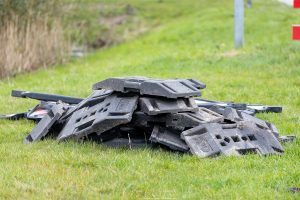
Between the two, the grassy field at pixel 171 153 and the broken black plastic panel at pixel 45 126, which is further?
the broken black plastic panel at pixel 45 126

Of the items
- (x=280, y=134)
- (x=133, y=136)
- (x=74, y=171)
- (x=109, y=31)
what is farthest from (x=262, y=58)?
(x=109, y=31)

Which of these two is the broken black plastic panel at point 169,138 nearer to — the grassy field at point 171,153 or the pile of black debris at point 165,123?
the pile of black debris at point 165,123

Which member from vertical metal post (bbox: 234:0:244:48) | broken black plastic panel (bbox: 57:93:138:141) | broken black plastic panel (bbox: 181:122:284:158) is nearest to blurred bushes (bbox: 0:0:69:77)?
vertical metal post (bbox: 234:0:244:48)

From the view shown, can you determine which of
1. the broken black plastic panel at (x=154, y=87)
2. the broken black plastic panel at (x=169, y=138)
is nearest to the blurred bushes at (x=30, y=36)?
the broken black plastic panel at (x=154, y=87)

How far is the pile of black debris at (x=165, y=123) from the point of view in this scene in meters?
7.43

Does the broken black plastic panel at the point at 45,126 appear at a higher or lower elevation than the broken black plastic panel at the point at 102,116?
lower

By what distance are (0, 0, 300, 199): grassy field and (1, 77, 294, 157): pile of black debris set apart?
7.3 inches

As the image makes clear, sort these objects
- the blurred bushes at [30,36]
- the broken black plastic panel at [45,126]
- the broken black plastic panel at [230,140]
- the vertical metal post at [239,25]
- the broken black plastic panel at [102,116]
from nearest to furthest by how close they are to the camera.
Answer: the broken black plastic panel at [230,140]
the broken black plastic panel at [102,116]
the broken black plastic panel at [45,126]
the blurred bushes at [30,36]
the vertical metal post at [239,25]

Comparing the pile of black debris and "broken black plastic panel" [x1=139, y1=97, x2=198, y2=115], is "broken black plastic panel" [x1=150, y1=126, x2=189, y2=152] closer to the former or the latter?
the pile of black debris

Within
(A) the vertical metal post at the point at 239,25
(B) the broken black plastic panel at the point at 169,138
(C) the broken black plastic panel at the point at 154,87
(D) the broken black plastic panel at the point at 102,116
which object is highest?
(C) the broken black plastic panel at the point at 154,87

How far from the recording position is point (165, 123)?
7688 mm

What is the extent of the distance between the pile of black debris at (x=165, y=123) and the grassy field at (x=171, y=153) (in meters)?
0.19

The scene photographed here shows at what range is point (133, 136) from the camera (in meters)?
8.09

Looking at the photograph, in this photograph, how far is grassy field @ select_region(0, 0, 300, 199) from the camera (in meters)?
6.23
